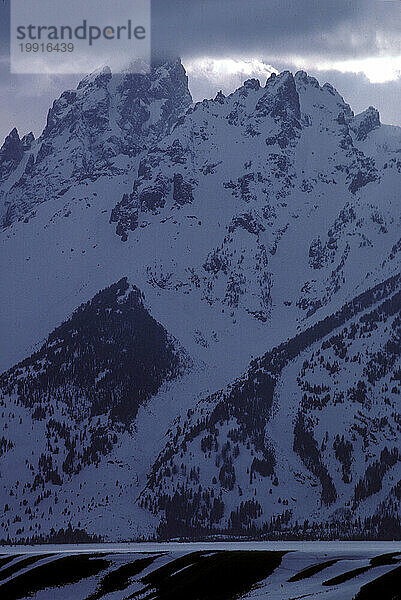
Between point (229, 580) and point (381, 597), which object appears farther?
point (229, 580)

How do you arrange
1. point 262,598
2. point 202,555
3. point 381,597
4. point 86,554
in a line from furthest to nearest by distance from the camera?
point 86,554, point 202,555, point 262,598, point 381,597

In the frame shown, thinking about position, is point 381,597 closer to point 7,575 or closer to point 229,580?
point 229,580

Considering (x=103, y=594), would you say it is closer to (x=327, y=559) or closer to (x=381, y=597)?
(x=327, y=559)

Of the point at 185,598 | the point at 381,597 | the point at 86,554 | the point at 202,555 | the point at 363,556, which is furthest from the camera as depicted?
the point at 86,554

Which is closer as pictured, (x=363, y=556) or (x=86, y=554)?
(x=363, y=556)

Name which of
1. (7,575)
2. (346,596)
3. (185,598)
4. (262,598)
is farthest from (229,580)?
(7,575)

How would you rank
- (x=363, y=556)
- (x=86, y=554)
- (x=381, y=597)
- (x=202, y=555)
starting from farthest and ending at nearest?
1. (x=86, y=554)
2. (x=202, y=555)
3. (x=363, y=556)
4. (x=381, y=597)

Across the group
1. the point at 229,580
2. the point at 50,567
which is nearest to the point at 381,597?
the point at 229,580
